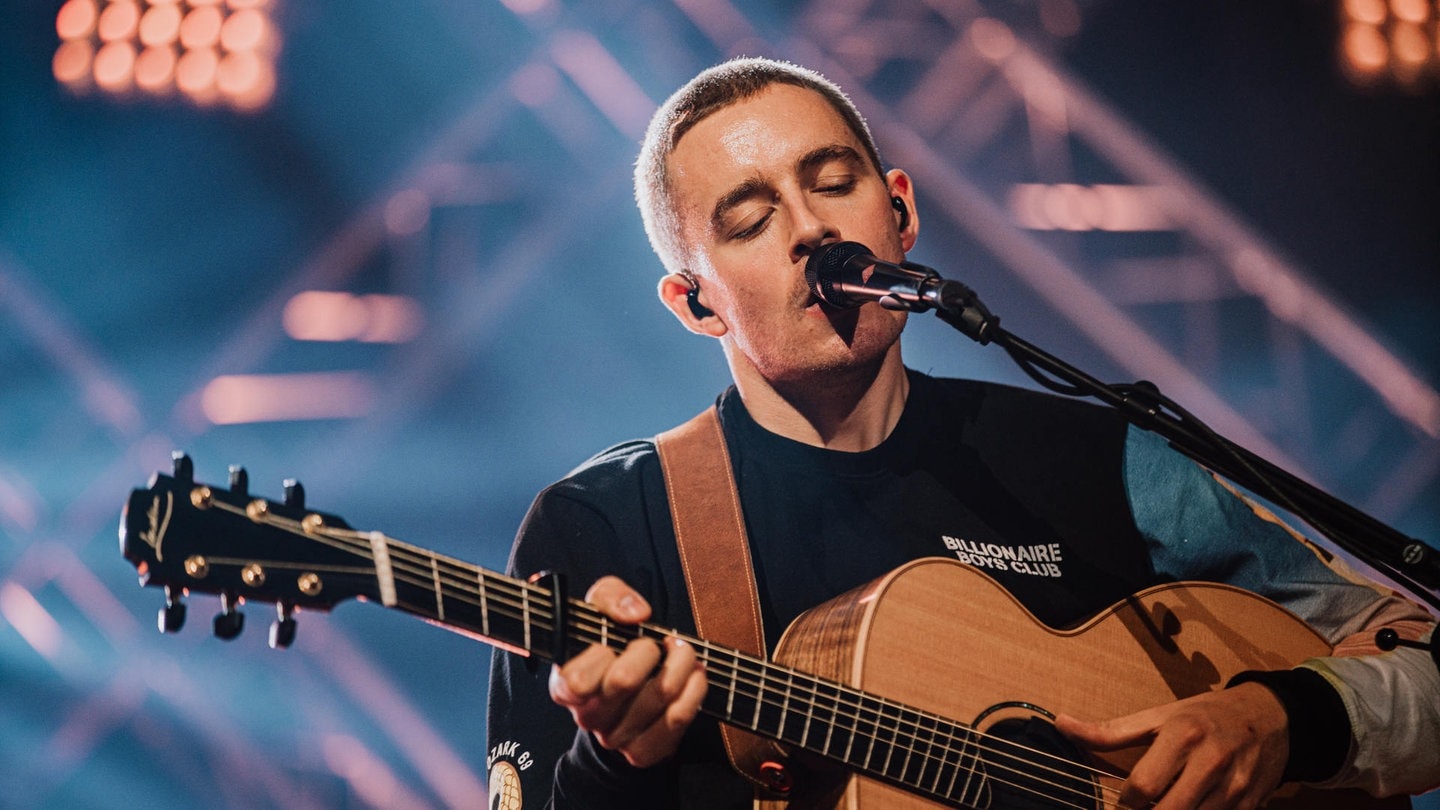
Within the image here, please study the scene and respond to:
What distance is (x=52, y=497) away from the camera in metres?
4.54

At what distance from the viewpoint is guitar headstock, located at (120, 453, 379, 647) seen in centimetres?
156

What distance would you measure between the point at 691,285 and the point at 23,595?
326 cm

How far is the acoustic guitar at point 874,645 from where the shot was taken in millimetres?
1639

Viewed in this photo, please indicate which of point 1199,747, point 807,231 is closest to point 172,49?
point 807,231

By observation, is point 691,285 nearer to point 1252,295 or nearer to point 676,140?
point 676,140

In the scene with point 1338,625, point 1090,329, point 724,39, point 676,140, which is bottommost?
point 1338,625

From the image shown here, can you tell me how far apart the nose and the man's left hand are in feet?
3.92

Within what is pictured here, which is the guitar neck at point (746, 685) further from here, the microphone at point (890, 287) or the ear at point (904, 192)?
the ear at point (904, 192)

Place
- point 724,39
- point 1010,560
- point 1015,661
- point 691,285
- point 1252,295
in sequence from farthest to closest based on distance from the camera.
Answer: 1. point 1252,295
2. point 724,39
3. point 691,285
4. point 1010,560
5. point 1015,661

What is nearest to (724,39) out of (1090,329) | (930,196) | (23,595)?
(930,196)

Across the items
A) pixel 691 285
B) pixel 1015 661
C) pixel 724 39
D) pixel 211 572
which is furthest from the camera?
pixel 724 39

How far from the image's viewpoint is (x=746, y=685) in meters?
1.98

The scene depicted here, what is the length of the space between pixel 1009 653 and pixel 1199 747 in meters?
0.41

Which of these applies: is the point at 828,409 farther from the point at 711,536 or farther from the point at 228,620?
the point at 228,620
